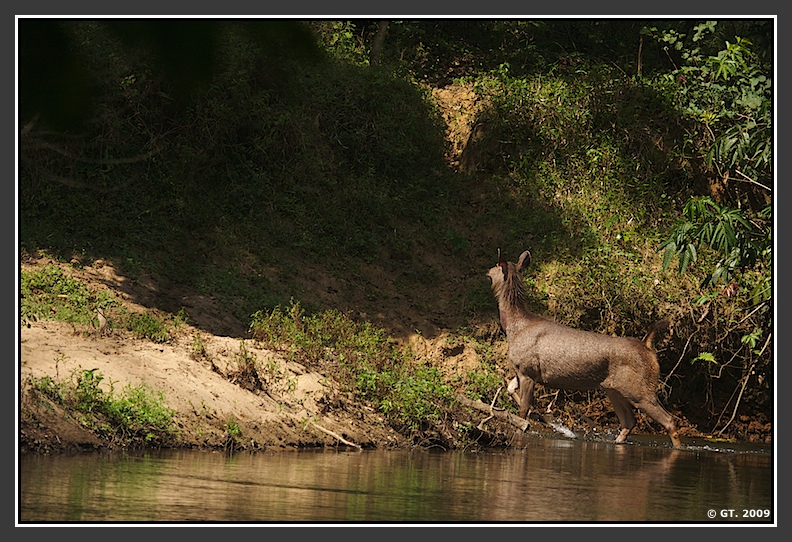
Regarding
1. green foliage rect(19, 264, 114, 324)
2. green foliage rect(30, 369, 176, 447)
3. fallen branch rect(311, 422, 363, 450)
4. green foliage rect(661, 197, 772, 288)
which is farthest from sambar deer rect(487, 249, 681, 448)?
green foliage rect(19, 264, 114, 324)

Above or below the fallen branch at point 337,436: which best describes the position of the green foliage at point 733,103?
above

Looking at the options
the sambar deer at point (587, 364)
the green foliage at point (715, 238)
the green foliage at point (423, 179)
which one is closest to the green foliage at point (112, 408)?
the green foliage at point (423, 179)

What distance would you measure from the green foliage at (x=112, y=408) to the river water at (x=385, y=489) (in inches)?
11.8

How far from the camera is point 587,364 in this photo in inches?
542

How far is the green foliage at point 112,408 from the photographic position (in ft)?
34.4

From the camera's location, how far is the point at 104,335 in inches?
489

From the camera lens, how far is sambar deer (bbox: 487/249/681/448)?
44.9 ft

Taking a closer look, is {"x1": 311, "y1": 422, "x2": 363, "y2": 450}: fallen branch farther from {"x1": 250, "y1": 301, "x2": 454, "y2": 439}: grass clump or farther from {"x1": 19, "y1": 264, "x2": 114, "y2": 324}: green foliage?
{"x1": 19, "y1": 264, "x2": 114, "y2": 324}: green foliage

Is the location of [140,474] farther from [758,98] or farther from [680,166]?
[680,166]

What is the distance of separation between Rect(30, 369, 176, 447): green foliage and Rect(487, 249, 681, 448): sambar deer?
15.6 feet

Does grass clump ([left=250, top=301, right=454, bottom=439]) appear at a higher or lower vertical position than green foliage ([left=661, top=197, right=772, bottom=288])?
lower

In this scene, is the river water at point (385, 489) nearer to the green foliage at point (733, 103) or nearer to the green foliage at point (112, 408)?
the green foliage at point (112, 408)

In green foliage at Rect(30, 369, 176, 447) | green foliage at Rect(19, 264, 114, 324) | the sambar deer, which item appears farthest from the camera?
green foliage at Rect(19, 264, 114, 324)

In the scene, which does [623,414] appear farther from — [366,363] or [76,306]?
[76,306]
